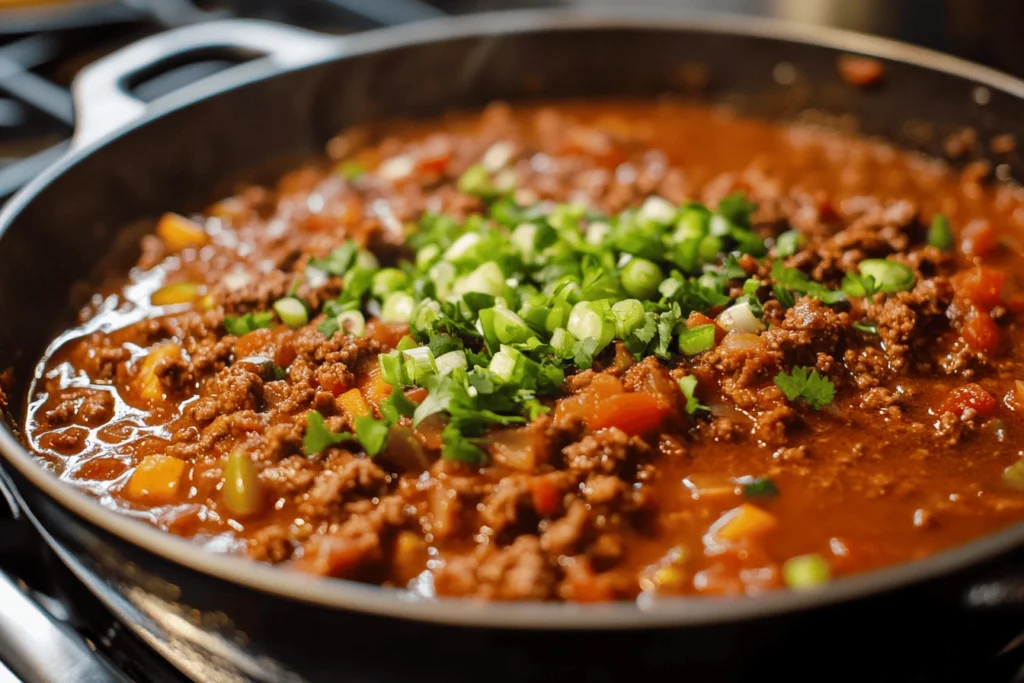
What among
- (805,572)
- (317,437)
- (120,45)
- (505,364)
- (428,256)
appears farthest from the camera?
(120,45)

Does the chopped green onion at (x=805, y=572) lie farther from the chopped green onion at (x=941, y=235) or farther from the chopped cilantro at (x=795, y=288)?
the chopped green onion at (x=941, y=235)

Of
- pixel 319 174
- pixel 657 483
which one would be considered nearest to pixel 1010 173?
pixel 657 483

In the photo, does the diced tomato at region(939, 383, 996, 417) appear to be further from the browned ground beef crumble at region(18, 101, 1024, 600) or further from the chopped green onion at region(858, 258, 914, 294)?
the chopped green onion at region(858, 258, 914, 294)

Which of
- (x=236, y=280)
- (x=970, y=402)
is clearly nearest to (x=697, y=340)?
(x=970, y=402)

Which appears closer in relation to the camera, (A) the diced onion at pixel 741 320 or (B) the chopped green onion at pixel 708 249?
(A) the diced onion at pixel 741 320

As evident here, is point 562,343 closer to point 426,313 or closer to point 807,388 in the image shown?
point 426,313

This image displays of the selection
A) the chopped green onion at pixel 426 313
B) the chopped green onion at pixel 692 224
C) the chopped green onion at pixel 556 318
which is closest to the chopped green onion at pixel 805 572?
the chopped green onion at pixel 556 318
